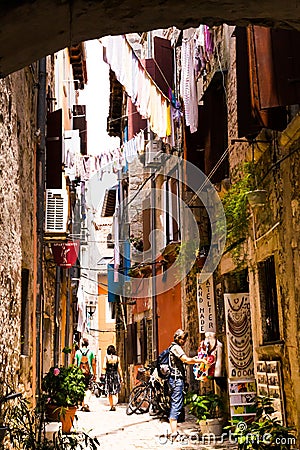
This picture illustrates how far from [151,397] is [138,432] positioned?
9.45 ft

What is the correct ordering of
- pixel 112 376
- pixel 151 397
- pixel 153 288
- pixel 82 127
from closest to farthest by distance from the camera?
1. pixel 151 397
2. pixel 112 376
3. pixel 153 288
4. pixel 82 127

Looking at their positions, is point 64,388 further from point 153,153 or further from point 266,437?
point 153,153

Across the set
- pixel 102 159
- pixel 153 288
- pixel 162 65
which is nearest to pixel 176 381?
pixel 102 159

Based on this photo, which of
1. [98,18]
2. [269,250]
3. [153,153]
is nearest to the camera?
[98,18]

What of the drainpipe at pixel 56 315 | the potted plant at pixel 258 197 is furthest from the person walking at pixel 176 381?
the drainpipe at pixel 56 315

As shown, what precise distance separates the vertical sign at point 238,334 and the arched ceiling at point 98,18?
6.77 meters

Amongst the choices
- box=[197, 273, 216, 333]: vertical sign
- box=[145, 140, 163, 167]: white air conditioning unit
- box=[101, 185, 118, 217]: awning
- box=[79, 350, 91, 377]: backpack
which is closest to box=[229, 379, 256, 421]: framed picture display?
box=[197, 273, 216, 333]: vertical sign

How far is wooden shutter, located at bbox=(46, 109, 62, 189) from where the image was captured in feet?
35.6

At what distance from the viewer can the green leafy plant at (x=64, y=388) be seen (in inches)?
389

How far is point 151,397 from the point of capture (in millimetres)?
14164

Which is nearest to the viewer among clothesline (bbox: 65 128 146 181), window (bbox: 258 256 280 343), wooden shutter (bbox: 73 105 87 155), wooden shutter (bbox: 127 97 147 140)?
window (bbox: 258 256 280 343)

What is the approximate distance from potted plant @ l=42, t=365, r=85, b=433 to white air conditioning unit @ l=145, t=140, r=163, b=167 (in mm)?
9432

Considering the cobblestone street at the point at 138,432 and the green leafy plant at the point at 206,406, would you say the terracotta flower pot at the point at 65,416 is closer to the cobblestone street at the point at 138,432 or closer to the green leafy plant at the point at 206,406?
the cobblestone street at the point at 138,432

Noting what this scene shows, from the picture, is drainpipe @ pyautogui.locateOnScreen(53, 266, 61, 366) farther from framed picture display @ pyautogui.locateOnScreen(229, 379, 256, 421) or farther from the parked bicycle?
framed picture display @ pyautogui.locateOnScreen(229, 379, 256, 421)
